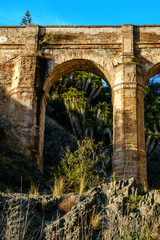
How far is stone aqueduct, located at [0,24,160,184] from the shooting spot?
10.4 meters

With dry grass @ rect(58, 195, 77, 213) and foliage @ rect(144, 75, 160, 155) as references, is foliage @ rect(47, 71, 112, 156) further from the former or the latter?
dry grass @ rect(58, 195, 77, 213)

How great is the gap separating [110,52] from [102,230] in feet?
27.6

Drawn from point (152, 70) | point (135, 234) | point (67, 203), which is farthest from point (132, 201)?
point (152, 70)

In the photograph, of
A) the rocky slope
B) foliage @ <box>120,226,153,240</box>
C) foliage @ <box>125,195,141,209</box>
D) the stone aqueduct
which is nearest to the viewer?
foliage @ <box>120,226,153,240</box>

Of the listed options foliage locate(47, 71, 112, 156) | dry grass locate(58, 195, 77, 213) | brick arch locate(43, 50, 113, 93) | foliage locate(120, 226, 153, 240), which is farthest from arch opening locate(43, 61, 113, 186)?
foliage locate(120, 226, 153, 240)

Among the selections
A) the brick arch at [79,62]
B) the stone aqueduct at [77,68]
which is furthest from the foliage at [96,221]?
the brick arch at [79,62]

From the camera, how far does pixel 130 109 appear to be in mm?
10500

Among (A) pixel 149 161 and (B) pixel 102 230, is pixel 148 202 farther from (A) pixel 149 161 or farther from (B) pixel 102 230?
(A) pixel 149 161

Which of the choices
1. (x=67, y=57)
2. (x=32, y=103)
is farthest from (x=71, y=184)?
(x=67, y=57)

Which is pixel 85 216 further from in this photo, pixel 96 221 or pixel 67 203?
pixel 67 203

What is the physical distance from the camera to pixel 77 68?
12.2 metres

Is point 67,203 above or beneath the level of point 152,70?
beneath

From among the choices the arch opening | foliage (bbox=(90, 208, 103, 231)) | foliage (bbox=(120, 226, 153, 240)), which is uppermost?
the arch opening

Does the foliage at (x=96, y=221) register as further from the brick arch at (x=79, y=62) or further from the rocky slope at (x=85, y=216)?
the brick arch at (x=79, y=62)
